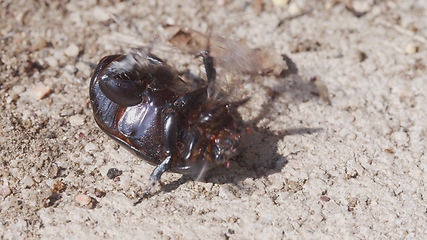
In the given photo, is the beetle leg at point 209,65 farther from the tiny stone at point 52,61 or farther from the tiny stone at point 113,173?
the tiny stone at point 52,61

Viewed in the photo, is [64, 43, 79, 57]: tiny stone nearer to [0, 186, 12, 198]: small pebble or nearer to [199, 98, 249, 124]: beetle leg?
[0, 186, 12, 198]: small pebble

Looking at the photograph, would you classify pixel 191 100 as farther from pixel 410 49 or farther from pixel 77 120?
pixel 410 49

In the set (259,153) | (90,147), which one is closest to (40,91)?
(90,147)

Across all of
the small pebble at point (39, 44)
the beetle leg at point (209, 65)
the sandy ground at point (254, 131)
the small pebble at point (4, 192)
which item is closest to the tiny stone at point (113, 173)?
the sandy ground at point (254, 131)

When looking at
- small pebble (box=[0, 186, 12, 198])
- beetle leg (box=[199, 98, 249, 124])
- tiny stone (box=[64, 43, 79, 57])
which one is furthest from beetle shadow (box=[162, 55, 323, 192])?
tiny stone (box=[64, 43, 79, 57])

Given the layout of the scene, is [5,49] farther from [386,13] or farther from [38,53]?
[386,13]
